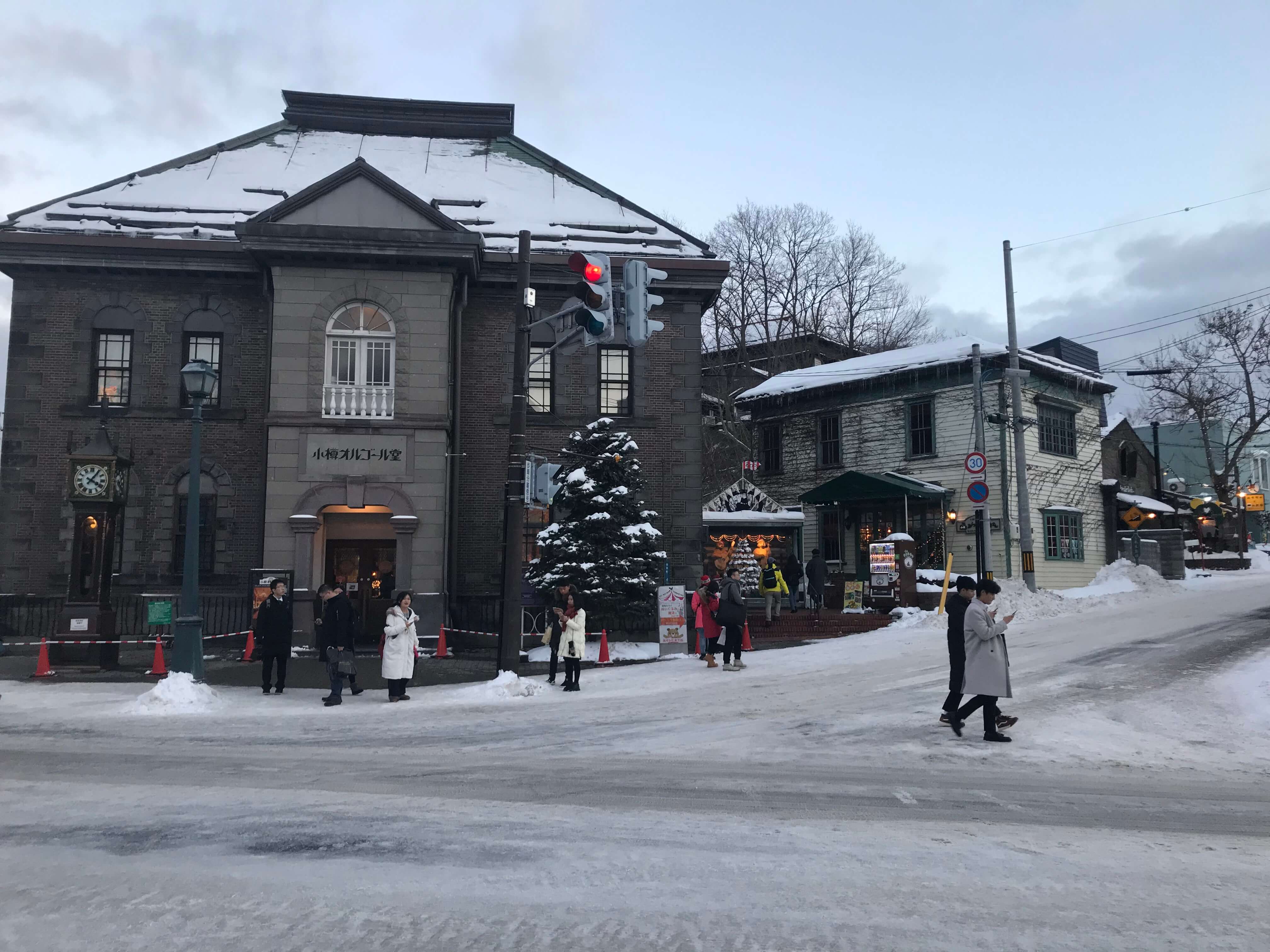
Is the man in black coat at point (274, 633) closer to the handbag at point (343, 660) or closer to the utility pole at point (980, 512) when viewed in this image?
the handbag at point (343, 660)

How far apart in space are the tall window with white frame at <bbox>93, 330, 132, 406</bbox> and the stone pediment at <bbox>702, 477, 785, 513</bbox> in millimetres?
16461

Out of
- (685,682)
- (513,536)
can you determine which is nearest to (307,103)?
(513,536)

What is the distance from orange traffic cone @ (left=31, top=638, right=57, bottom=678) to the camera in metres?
15.4

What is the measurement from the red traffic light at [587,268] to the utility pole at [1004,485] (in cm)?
1739

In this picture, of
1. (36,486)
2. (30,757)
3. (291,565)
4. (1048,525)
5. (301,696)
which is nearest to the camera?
(30,757)

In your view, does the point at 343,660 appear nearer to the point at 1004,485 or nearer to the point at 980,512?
the point at 1004,485

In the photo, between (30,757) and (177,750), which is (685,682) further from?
(30,757)

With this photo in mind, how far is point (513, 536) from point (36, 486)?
1412 cm

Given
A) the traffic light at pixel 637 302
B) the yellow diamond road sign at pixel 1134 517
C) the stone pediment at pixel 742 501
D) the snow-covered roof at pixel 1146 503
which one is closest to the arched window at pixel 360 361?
the traffic light at pixel 637 302

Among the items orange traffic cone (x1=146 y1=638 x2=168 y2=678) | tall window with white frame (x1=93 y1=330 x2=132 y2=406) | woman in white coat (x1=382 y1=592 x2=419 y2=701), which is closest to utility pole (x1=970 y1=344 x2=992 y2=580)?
woman in white coat (x1=382 y1=592 x2=419 y2=701)

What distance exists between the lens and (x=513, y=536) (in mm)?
14352

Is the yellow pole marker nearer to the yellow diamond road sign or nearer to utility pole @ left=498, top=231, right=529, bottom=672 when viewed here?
the yellow diamond road sign

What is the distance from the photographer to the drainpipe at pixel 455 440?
22.4 metres

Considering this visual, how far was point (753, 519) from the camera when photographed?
29.1m
